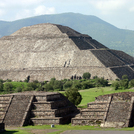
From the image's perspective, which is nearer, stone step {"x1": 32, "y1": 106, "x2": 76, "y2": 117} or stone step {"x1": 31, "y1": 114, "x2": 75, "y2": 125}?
stone step {"x1": 31, "y1": 114, "x2": 75, "y2": 125}

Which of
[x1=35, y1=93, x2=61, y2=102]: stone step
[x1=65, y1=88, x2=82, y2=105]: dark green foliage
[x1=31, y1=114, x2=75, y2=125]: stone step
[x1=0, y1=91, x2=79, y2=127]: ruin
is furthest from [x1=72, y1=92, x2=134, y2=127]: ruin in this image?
[x1=65, y1=88, x2=82, y2=105]: dark green foliage

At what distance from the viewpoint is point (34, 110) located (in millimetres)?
41375

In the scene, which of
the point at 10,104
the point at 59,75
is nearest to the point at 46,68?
the point at 59,75

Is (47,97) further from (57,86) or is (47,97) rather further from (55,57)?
(55,57)

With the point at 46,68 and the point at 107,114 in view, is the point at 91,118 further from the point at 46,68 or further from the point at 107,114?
the point at 46,68

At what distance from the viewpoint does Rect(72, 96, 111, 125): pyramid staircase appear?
127 feet

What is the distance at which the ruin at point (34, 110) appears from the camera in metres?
40.6

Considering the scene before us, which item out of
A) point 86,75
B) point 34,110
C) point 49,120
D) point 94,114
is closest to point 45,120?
point 49,120

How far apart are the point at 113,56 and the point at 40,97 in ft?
272

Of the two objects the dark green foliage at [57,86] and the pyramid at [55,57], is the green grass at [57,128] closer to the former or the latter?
the dark green foliage at [57,86]

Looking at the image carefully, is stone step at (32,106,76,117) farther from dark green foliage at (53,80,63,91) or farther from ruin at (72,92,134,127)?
dark green foliage at (53,80,63,91)

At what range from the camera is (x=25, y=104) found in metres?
42.3

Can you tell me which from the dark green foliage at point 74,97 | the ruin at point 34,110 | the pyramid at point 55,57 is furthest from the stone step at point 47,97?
the pyramid at point 55,57

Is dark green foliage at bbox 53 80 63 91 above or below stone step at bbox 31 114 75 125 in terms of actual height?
above
